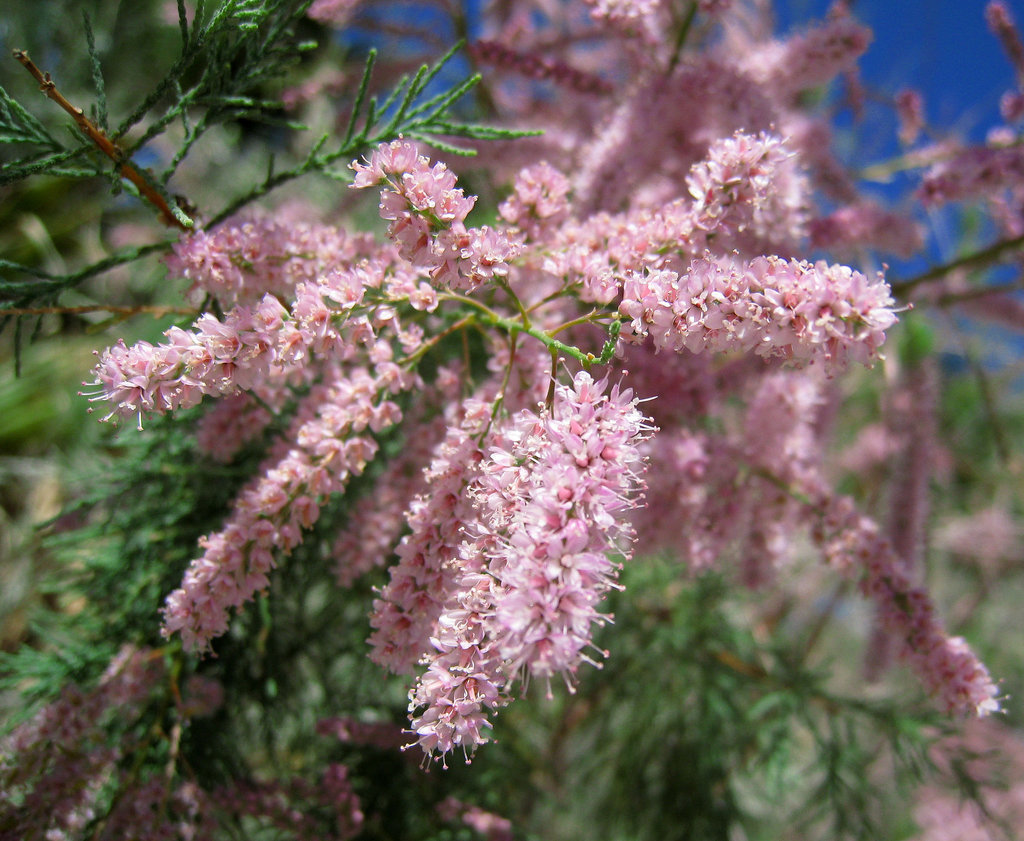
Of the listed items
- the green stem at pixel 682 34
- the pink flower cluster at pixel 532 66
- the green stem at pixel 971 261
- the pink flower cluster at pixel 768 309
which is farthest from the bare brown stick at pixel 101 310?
the green stem at pixel 971 261

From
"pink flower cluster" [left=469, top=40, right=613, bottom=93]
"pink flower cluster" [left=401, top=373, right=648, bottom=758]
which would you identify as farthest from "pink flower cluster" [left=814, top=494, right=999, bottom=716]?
"pink flower cluster" [left=469, top=40, right=613, bottom=93]

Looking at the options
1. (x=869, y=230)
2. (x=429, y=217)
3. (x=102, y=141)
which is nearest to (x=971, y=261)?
(x=869, y=230)

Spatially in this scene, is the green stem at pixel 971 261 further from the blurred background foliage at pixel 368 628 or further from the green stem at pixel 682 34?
the green stem at pixel 682 34

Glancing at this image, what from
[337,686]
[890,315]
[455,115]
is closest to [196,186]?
[455,115]

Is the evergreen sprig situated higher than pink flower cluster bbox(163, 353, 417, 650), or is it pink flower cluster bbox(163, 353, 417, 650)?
the evergreen sprig

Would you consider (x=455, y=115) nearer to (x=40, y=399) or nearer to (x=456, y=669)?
(x=456, y=669)

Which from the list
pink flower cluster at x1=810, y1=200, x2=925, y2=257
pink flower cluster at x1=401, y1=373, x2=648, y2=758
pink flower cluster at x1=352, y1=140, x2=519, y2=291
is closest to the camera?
pink flower cluster at x1=401, y1=373, x2=648, y2=758

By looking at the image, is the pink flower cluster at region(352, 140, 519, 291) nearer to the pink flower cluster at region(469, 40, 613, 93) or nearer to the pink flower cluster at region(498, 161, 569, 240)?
the pink flower cluster at region(498, 161, 569, 240)

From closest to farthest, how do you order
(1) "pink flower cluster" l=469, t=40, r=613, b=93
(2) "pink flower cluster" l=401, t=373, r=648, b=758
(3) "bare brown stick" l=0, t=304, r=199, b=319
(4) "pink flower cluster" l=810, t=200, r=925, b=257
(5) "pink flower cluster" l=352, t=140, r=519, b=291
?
(2) "pink flower cluster" l=401, t=373, r=648, b=758
(5) "pink flower cluster" l=352, t=140, r=519, b=291
(3) "bare brown stick" l=0, t=304, r=199, b=319
(4) "pink flower cluster" l=810, t=200, r=925, b=257
(1) "pink flower cluster" l=469, t=40, r=613, b=93
